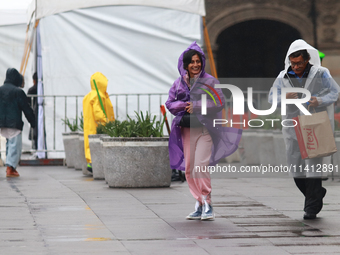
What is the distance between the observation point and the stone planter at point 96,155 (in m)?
10.9

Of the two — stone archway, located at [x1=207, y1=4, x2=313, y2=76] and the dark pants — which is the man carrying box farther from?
stone archway, located at [x1=207, y1=4, x2=313, y2=76]

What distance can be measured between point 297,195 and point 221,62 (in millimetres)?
17451

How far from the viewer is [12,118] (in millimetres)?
11875

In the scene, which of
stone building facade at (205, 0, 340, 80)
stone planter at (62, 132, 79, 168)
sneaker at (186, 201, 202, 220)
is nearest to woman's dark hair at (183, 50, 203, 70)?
sneaker at (186, 201, 202, 220)

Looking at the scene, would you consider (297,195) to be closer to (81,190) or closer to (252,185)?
(252,185)

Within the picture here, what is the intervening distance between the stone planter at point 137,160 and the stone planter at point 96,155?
106 cm

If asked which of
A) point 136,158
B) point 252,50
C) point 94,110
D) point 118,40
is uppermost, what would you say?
point 252,50

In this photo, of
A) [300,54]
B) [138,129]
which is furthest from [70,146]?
[300,54]

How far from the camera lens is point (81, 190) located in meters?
9.48

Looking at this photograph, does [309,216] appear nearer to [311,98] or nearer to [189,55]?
[311,98]

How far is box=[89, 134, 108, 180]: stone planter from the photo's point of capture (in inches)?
428

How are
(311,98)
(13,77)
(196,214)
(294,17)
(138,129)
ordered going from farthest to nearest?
(294,17) < (13,77) < (138,129) < (196,214) < (311,98)

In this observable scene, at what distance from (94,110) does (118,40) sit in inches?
152

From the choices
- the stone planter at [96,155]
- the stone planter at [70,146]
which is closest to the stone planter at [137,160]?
the stone planter at [96,155]
